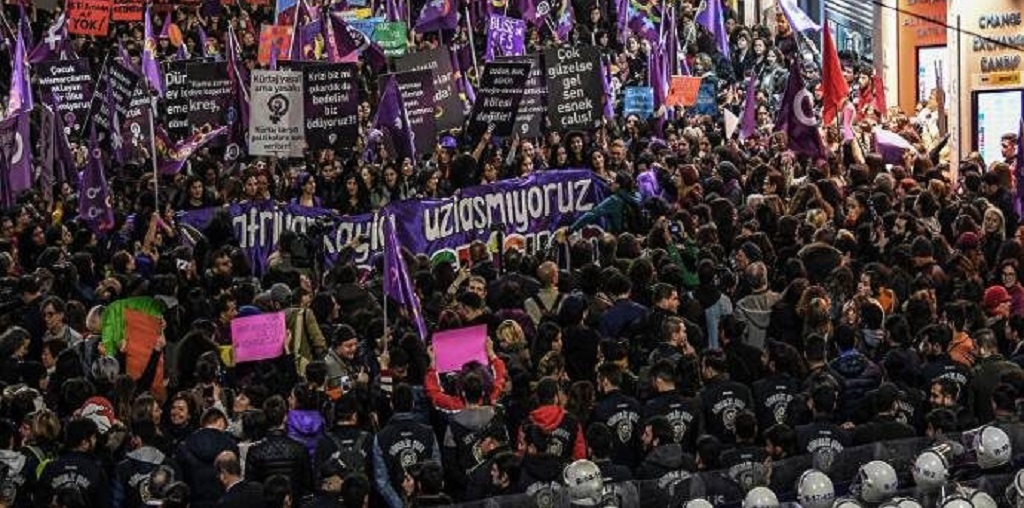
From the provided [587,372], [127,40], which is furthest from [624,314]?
[127,40]

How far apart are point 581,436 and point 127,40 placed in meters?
20.0

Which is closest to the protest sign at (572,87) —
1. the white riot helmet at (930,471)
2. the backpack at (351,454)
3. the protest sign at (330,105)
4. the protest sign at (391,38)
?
the protest sign at (330,105)

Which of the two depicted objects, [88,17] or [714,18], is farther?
[714,18]

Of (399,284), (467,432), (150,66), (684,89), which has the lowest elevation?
(467,432)

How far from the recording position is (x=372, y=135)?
74.9 ft

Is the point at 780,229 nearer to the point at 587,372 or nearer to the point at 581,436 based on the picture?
the point at 587,372

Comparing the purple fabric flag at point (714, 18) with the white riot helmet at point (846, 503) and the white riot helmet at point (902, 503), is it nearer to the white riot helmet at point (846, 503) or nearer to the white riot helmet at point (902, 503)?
the white riot helmet at point (902, 503)

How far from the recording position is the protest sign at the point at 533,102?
72.6ft

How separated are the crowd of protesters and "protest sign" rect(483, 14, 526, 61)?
210 inches

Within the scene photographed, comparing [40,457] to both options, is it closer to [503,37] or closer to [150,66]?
[150,66]

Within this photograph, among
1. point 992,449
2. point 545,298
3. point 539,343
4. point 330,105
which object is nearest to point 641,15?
point 330,105

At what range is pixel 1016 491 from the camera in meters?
11.2

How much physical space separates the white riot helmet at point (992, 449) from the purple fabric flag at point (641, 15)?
19.9 metres

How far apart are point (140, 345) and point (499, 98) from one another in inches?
266
